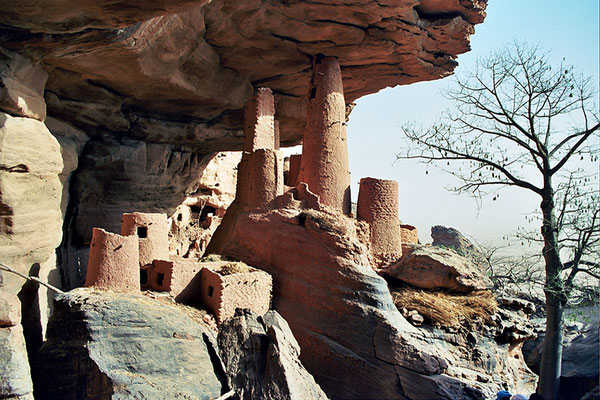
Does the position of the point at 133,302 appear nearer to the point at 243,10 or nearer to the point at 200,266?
the point at 200,266

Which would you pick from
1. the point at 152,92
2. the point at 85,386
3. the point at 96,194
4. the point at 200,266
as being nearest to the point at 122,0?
the point at 85,386

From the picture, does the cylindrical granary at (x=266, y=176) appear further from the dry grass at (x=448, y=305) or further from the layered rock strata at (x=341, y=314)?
the dry grass at (x=448, y=305)

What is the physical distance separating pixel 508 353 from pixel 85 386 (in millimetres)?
9868

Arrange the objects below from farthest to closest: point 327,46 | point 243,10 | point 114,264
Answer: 1. point 327,46
2. point 243,10
3. point 114,264

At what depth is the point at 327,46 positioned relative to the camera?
13.0 m

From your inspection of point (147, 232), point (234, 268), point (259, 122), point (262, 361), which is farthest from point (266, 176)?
point (262, 361)

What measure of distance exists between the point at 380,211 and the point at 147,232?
5.85 metres

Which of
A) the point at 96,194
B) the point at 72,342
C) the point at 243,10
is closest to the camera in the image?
the point at 72,342

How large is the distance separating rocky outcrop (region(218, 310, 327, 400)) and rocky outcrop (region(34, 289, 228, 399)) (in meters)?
0.24

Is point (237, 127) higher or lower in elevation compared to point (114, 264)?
higher

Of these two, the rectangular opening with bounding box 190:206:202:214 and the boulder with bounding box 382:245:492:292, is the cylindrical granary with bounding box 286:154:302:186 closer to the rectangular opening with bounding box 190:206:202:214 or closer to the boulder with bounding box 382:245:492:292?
the boulder with bounding box 382:245:492:292

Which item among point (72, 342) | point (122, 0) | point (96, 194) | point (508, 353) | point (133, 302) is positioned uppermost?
point (122, 0)

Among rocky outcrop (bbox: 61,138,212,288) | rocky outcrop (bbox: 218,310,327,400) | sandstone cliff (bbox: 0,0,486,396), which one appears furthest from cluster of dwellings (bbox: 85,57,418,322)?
rocky outcrop (bbox: 61,138,212,288)

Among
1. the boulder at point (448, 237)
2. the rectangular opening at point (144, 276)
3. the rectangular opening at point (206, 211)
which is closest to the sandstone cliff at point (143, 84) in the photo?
the rectangular opening at point (144, 276)
